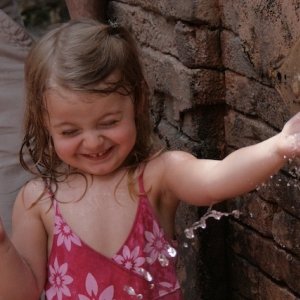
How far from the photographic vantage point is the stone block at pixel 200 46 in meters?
2.79

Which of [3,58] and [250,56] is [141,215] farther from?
[3,58]

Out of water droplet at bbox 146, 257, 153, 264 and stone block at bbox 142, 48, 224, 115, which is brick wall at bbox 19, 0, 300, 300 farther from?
water droplet at bbox 146, 257, 153, 264

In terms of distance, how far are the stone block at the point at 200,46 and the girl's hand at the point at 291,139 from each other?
101cm

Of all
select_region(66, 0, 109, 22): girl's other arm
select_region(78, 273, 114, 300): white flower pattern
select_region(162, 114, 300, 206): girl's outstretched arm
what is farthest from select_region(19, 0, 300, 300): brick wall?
select_region(78, 273, 114, 300): white flower pattern

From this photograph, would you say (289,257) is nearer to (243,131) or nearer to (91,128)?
(243,131)

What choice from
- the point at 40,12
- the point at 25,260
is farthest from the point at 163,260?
the point at 40,12

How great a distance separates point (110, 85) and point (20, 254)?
586 mm

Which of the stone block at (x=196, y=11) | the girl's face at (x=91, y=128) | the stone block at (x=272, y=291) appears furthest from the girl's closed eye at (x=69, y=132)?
the stone block at (x=272, y=291)

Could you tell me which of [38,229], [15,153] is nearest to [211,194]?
[38,229]

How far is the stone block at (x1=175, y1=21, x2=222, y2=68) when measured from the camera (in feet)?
9.15

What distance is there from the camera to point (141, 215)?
96.5 inches

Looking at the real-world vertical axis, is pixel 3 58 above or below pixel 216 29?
below

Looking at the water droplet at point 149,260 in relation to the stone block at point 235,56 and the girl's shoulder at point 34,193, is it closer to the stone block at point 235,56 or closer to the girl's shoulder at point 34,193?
the girl's shoulder at point 34,193

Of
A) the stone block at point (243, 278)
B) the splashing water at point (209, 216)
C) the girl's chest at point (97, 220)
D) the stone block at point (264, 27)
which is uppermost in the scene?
the stone block at point (264, 27)
